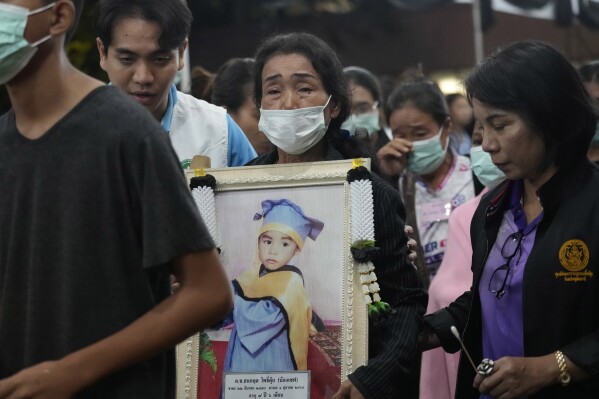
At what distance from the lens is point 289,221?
4051mm

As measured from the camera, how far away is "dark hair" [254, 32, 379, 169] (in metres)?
4.33

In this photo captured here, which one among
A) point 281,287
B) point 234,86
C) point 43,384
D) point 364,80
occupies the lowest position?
point 43,384

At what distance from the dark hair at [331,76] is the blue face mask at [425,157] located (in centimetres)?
240

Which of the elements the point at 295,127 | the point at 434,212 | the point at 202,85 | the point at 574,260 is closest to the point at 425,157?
the point at 434,212

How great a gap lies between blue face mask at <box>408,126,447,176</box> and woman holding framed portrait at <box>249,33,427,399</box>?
2412 millimetres

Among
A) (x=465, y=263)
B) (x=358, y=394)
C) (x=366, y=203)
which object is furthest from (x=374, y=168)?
(x=465, y=263)

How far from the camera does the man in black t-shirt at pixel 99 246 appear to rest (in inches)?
103

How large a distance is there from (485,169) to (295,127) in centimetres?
217

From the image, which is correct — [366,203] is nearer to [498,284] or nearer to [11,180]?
[498,284]

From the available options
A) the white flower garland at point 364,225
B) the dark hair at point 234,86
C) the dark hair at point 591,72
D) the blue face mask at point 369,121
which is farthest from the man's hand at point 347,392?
the blue face mask at point 369,121

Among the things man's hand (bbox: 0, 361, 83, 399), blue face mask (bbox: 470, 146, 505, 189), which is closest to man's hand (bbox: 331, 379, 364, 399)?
man's hand (bbox: 0, 361, 83, 399)

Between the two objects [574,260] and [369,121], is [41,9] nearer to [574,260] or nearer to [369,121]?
[574,260]

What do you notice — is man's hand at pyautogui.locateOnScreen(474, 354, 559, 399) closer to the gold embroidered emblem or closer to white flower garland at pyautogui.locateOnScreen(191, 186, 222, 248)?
the gold embroidered emblem

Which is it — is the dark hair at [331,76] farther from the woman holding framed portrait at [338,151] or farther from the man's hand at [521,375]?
the man's hand at [521,375]
